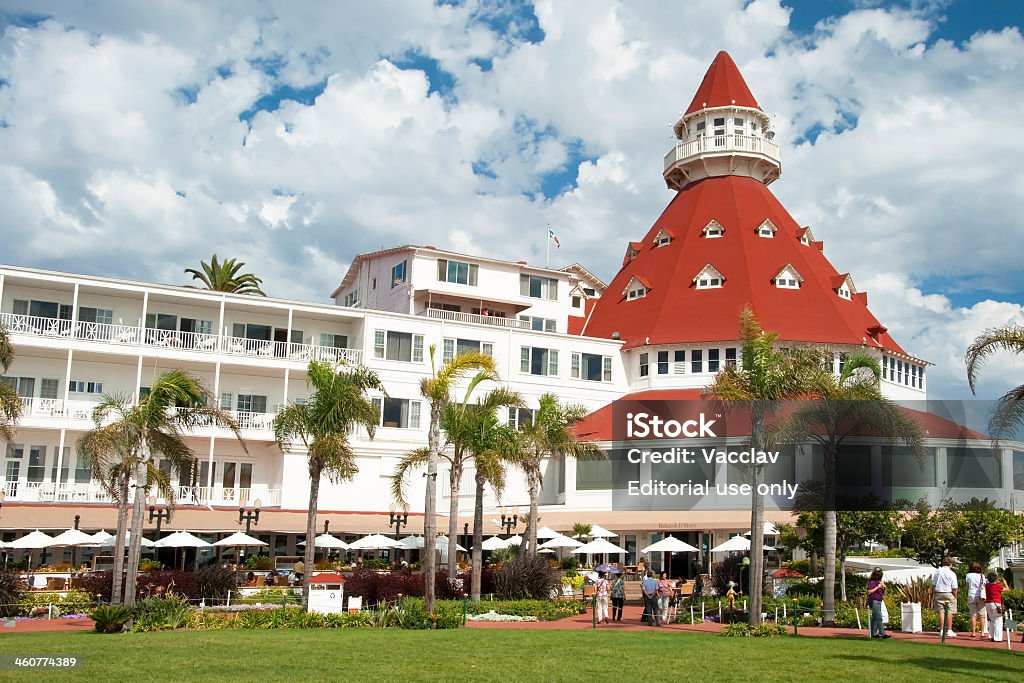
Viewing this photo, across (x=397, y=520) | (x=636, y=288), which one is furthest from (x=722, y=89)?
(x=397, y=520)

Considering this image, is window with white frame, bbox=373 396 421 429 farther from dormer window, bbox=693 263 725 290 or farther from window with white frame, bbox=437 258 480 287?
dormer window, bbox=693 263 725 290

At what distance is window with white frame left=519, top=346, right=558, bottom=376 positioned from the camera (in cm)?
5422

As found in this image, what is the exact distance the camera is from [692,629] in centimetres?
2542

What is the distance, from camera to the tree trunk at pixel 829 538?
86.7 ft

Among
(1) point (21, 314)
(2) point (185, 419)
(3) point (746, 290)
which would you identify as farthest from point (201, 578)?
(3) point (746, 290)

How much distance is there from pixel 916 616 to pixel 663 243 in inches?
1651

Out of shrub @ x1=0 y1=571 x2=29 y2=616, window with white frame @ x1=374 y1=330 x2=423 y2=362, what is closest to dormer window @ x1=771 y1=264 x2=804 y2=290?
window with white frame @ x1=374 y1=330 x2=423 y2=362

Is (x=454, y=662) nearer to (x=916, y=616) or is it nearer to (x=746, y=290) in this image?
(x=916, y=616)

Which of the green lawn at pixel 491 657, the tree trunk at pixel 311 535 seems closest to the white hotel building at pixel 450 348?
the tree trunk at pixel 311 535

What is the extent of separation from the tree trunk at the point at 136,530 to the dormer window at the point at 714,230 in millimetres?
40577

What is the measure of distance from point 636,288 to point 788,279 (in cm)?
889

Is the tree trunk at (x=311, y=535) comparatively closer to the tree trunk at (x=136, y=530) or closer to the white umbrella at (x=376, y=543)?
the tree trunk at (x=136, y=530)

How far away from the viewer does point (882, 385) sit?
186ft

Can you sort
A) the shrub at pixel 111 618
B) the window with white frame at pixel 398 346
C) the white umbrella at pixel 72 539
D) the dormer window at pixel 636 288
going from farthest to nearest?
the dormer window at pixel 636 288
the window with white frame at pixel 398 346
the white umbrella at pixel 72 539
the shrub at pixel 111 618
